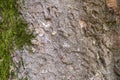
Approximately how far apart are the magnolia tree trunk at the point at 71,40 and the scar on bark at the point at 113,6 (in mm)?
12

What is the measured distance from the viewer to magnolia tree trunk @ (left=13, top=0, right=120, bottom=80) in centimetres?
100

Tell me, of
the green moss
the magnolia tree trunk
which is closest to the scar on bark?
the magnolia tree trunk

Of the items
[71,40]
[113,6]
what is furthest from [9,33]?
[113,6]

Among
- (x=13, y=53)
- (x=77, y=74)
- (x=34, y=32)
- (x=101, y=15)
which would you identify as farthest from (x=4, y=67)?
(x=101, y=15)

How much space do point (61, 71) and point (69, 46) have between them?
0.37 ft

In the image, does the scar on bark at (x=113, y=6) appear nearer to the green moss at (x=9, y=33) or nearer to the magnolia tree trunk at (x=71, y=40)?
the magnolia tree trunk at (x=71, y=40)

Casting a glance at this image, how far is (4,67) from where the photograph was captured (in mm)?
953

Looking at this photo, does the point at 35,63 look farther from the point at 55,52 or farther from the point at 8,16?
the point at 8,16

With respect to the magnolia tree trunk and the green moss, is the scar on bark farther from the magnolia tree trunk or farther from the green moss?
the green moss

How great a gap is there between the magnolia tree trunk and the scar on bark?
1cm

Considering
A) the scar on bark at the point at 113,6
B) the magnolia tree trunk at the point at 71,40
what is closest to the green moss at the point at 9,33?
the magnolia tree trunk at the point at 71,40

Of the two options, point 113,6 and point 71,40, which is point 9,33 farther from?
point 113,6

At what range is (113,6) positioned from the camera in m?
1.03

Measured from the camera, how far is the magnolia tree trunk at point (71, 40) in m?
1.00
